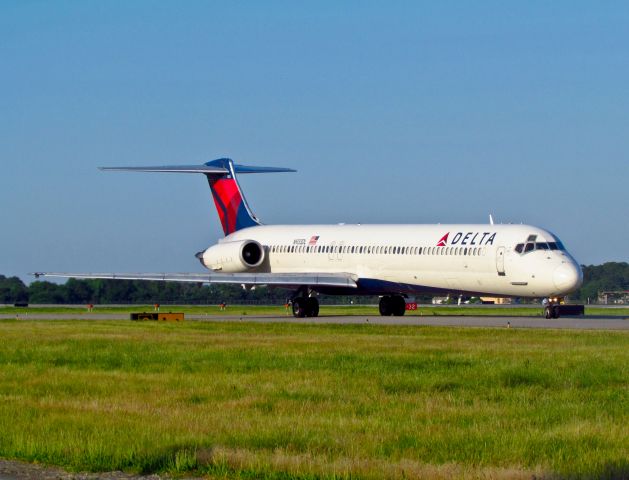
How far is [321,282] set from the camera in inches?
1757

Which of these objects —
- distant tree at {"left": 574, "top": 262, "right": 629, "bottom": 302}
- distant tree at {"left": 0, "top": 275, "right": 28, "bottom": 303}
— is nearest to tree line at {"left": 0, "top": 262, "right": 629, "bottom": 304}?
distant tree at {"left": 0, "top": 275, "right": 28, "bottom": 303}

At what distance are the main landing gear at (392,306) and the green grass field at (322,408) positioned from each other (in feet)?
68.9

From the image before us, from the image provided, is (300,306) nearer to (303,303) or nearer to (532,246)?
(303,303)

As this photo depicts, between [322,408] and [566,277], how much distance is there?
81.0 feet

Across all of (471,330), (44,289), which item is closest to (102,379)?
(471,330)

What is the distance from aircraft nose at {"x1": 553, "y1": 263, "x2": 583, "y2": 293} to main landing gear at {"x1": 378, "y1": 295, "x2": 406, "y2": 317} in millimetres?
9516

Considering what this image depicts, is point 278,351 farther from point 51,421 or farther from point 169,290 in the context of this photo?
point 169,290

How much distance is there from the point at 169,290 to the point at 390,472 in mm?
97734

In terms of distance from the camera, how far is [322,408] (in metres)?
14.6

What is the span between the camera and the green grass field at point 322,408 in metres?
11.0

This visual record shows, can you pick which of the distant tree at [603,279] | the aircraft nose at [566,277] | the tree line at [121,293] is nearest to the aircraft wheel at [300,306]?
the aircraft nose at [566,277]

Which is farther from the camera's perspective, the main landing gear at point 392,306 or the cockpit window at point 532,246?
the main landing gear at point 392,306

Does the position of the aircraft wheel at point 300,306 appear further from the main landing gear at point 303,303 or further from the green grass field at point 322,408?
the green grass field at point 322,408

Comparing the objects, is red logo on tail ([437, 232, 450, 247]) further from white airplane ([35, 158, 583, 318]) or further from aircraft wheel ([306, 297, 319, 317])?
aircraft wheel ([306, 297, 319, 317])
